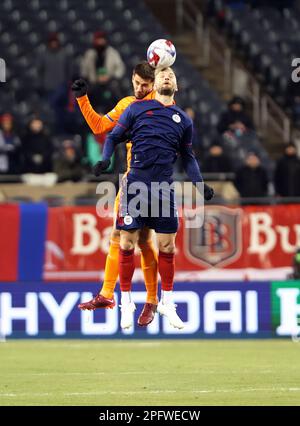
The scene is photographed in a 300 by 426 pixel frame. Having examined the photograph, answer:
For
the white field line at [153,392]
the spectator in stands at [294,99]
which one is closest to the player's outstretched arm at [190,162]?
the white field line at [153,392]

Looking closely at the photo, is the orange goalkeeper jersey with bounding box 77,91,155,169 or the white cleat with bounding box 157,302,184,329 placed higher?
the orange goalkeeper jersey with bounding box 77,91,155,169

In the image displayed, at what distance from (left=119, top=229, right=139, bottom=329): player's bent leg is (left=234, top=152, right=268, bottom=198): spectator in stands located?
9621 millimetres

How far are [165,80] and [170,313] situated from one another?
7.51 ft

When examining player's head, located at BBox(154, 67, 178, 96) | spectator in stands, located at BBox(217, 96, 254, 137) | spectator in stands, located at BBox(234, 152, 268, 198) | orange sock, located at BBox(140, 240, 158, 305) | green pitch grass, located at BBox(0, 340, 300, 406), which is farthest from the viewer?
spectator in stands, located at BBox(217, 96, 254, 137)

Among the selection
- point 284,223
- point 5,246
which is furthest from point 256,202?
point 5,246

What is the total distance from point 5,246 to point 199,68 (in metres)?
10.3

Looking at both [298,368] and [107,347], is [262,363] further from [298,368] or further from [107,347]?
[107,347]

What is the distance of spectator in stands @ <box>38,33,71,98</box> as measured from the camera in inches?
1042

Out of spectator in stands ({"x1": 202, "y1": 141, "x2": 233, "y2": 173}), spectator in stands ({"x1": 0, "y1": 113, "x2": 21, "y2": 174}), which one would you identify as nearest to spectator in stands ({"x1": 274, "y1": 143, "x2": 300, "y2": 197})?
spectator in stands ({"x1": 202, "y1": 141, "x2": 233, "y2": 173})

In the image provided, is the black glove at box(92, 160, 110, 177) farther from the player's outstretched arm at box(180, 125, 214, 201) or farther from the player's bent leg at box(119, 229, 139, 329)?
the player's outstretched arm at box(180, 125, 214, 201)

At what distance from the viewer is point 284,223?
21.7m

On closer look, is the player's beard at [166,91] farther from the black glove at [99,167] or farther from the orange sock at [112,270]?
the orange sock at [112,270]

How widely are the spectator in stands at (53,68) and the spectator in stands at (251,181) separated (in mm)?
4482

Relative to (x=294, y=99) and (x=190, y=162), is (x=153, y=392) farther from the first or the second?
(x=294, y=99)
